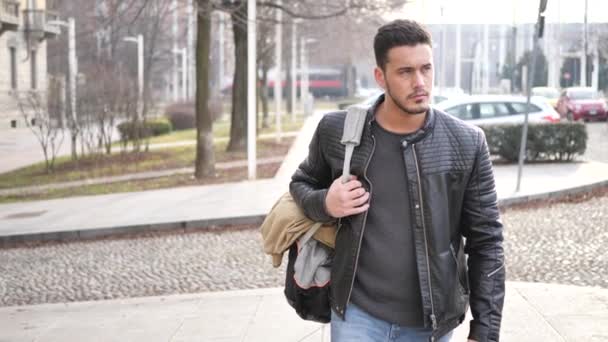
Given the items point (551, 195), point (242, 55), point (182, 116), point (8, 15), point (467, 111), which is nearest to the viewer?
point (551, 195)

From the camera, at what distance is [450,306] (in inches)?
119

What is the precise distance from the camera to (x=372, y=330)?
3.05m

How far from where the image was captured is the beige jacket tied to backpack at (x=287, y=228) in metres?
3.21

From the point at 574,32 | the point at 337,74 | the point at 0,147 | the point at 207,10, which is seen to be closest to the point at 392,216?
the point at 207,10

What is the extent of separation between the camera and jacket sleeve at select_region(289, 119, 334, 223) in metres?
3.14

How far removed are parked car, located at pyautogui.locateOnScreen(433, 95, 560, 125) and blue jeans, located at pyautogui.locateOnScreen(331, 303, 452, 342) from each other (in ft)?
62.0

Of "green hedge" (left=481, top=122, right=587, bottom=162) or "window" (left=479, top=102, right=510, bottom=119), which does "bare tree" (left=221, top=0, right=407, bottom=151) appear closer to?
"window" (left=479, top=102, right=510, bottom=119)

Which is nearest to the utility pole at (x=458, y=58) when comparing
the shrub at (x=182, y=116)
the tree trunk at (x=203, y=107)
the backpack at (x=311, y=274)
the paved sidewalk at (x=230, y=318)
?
the tree trunk at (x=203, y=107)

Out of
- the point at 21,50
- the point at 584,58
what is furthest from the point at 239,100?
the point at 21,50

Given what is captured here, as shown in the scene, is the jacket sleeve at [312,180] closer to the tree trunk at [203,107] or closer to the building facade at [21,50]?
the tree trunk at [203,107]

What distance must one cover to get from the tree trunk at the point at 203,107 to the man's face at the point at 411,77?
15.9m

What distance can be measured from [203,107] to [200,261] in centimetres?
941

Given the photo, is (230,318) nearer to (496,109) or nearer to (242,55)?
(496,109)

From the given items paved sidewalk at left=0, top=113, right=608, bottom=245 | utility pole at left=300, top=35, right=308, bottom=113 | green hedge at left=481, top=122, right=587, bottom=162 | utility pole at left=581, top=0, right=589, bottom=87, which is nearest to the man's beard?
paved sidewalk at left=0, top=113, right=608, bottom=245
